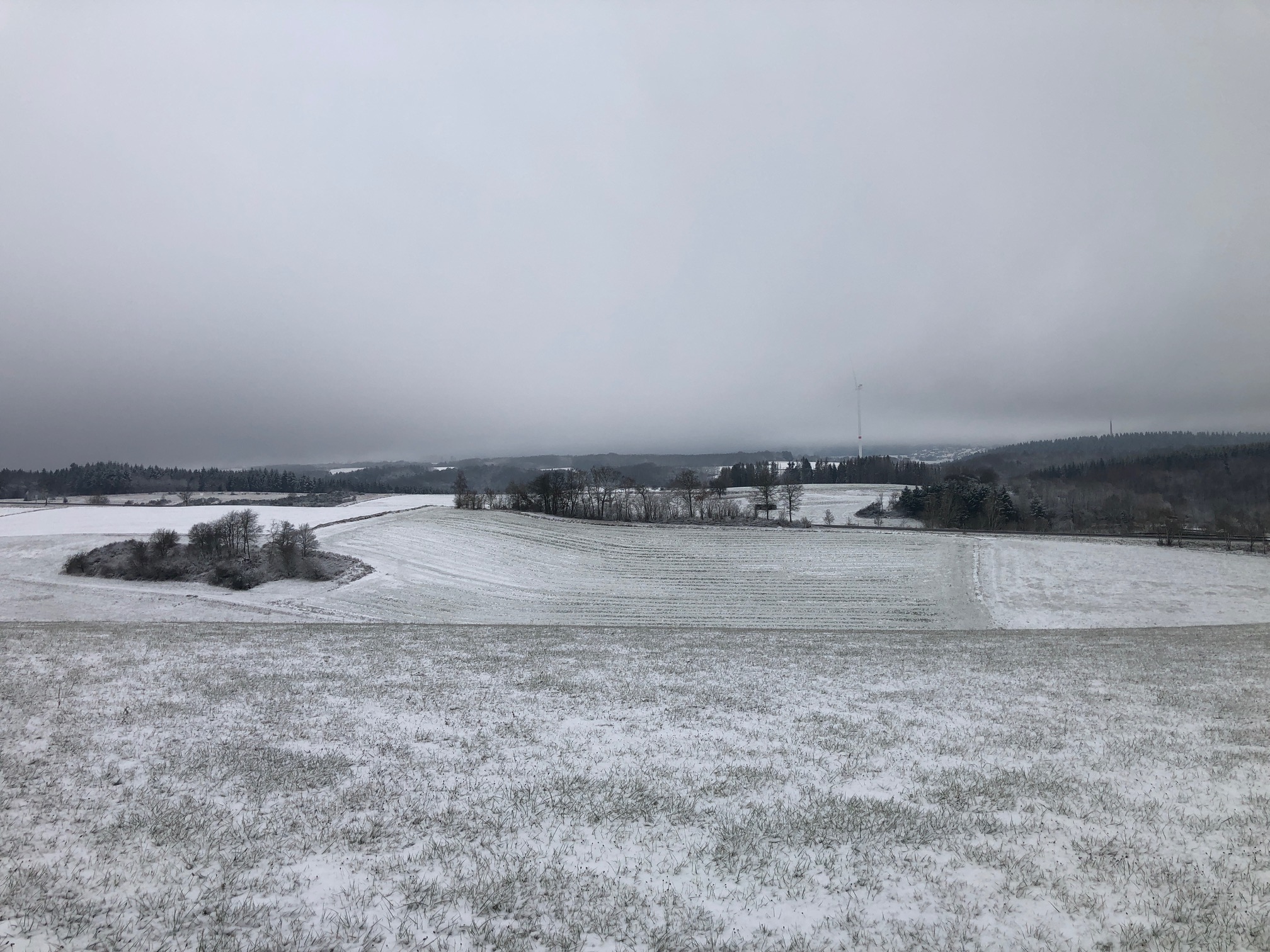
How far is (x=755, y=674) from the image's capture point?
15.0 metres

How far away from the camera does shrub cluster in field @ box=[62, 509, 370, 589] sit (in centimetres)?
3528

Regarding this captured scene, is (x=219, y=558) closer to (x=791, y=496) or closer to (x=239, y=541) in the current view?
(x=239, y=541)

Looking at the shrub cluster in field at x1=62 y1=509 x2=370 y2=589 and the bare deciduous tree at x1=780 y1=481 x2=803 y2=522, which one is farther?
the bare deciduous tree at x1=780 y1=481 x2=803 y2=522

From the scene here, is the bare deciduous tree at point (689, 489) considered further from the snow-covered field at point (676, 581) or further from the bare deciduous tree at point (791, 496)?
the snow-covered field at point (676, 581)

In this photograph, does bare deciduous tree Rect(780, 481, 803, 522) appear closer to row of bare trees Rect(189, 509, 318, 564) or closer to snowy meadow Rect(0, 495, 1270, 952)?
row of bare trees Rect(189, 509, 318, 564)

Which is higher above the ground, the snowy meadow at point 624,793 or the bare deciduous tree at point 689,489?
the bare deciduous tree at point 689,489

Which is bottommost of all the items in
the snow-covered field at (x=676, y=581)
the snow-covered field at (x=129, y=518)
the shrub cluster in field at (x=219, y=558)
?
the snow-covered field at (x=676, y=581)

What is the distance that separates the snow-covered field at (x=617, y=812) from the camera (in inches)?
209

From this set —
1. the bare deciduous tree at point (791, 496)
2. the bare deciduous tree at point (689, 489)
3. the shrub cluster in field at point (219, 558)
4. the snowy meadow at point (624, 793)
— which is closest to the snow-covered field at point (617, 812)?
the snowy meadow at point (624, 793)

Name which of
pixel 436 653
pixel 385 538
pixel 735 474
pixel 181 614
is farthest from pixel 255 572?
pixel 735 474

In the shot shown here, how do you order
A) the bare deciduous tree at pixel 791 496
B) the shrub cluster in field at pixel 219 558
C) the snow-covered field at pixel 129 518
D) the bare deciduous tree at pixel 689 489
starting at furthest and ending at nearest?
the bare deciduous tree at pixel 689 489
the bare deciduous tree at pixel 791 496
the snow-covered field at pixel 129 518
the shrub cluster in field at pixel 219 558

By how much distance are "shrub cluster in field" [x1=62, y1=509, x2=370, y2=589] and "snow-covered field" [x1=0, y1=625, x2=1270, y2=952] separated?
22.7 meters

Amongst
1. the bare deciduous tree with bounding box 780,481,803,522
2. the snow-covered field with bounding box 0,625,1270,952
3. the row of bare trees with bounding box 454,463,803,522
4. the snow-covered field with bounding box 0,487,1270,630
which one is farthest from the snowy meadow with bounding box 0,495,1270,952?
the row of bare trees with bounding box 454,463,803,522

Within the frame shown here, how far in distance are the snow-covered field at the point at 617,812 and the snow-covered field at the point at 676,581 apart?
Result: 1689 centimetres
